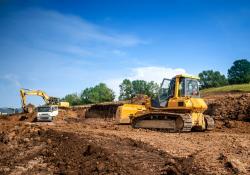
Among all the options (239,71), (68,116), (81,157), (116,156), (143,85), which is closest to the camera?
(116,156)

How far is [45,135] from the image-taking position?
14.1 meters

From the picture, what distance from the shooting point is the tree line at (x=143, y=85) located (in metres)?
99.2

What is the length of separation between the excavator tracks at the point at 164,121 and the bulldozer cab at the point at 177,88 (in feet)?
2.44

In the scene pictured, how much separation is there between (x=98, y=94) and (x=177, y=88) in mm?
108686

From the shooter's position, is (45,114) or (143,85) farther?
(143,85)

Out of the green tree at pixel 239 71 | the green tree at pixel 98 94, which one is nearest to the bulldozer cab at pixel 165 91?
the green tree at pixel 239 71

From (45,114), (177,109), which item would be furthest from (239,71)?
(177,109)

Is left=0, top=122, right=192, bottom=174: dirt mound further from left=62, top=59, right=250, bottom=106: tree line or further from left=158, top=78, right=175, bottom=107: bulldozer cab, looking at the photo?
left=62, top=59, right=250, bottom=106: tree line

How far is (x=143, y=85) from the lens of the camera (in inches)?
4749

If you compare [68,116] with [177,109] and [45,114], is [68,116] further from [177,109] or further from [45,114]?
[177,109]

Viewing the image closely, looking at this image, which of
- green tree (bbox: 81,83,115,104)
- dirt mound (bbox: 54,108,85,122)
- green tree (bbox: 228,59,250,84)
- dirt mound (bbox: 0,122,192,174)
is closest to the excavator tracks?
dirt mound (bbox: 0,122,192,174)

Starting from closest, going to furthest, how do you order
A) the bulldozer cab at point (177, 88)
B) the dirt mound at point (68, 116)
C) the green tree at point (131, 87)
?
1. the bulldozer cab at point (177, 88)
2. the dirt mound at point (68, 116)
3. the green tree at point (131, 87)

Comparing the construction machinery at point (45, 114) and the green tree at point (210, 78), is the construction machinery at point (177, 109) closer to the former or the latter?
the construction machinery at point (45, 114)

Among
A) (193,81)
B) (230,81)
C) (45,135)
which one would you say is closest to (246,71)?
(230,81)
